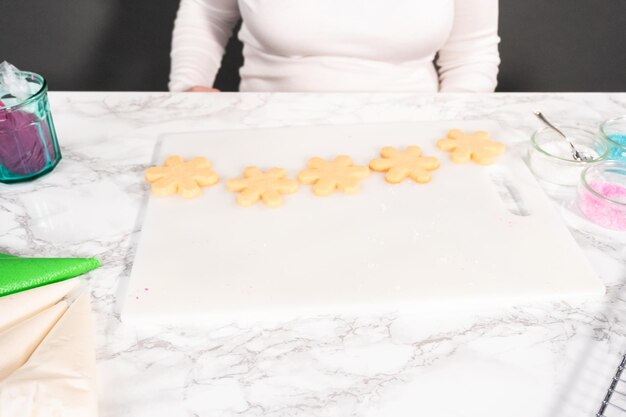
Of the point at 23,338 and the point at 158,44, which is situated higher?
the point at 23,338

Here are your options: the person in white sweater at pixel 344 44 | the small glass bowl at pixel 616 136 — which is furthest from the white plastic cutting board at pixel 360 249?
the person in white sweater at pixel 344 44

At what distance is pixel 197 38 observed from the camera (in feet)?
4.54

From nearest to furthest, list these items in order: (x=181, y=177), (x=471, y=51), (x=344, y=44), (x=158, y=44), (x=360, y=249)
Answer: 1. (x=360, y=249)
2. (x=181, y=177)
3. (x=344, y=44)
4. (x=471, y=51)
5. (x=158, y=44)

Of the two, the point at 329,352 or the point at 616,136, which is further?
the point at 616,136

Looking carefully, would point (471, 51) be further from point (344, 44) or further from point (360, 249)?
point (360, 249)

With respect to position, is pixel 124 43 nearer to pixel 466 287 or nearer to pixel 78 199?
pixel 78 199

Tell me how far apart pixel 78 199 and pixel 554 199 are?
703mm

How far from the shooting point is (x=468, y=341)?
0.68 metres

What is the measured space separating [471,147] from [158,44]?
1.13 metres

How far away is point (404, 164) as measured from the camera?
0.93m

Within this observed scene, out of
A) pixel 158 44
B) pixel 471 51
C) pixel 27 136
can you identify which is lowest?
pixel 158 44

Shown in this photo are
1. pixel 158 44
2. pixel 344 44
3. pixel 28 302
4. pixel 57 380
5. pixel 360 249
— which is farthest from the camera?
pixel 158 44

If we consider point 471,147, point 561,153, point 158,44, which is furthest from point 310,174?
point 158,44

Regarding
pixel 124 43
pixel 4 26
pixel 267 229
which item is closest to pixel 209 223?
pixel 267 229
